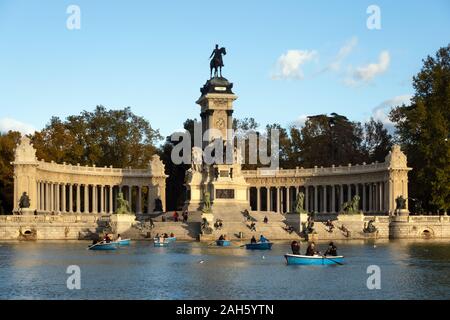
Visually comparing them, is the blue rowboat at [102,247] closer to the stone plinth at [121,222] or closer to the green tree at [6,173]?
the stone plinth at [121,222]

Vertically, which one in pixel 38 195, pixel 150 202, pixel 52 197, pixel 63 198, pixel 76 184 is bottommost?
pixel 150 202

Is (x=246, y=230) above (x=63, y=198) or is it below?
below

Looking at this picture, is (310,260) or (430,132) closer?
(310,260)

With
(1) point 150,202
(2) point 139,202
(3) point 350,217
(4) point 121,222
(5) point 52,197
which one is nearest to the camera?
(4) point 121,222

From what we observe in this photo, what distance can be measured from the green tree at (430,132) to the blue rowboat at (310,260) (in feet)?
152

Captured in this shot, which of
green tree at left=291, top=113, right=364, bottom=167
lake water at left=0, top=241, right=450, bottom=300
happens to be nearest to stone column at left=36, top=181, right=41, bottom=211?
lake water at left=0, top=241, right=450, bottom=300

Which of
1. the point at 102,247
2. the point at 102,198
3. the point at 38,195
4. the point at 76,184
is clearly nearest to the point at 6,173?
the point at 76,184

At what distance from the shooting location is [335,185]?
107312 millimetres

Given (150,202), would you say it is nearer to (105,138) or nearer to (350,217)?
(105,138)

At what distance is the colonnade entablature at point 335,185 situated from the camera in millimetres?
95125

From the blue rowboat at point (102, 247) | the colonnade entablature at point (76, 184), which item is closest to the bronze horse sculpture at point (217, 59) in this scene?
the colonnade entablature at point (76, 184)

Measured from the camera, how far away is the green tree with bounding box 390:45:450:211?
92.6 m

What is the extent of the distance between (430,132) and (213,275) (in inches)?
2322

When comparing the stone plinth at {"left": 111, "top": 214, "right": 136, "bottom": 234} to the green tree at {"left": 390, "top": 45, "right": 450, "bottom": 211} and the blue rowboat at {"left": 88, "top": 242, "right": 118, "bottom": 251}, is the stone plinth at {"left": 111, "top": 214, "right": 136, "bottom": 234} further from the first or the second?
the green tree at {"left": 390, "top": 45, "right": 450, "bottom": 211}
